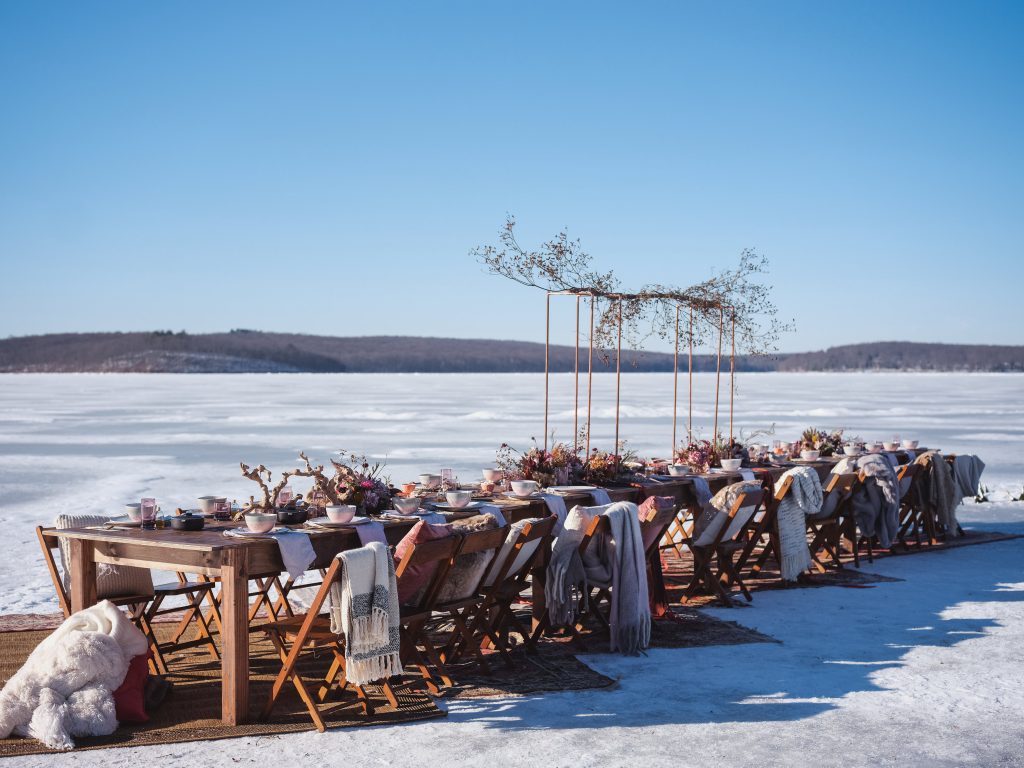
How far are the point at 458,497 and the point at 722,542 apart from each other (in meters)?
2.02

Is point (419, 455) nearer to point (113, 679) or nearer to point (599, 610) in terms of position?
point (599, 610)

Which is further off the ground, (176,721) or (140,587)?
(140,587)

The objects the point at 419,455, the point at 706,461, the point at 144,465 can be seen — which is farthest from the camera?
the point at 419,455

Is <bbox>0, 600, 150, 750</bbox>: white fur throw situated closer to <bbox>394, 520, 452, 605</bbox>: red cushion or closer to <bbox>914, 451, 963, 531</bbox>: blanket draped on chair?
<bbox>394, 520, 452, 605</bbox>: red cushion

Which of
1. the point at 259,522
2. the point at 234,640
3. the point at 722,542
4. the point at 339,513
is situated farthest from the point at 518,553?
the point at 722,542

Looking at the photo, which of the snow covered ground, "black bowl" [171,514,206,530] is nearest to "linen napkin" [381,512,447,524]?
"black bowl" [171,514,206,530]

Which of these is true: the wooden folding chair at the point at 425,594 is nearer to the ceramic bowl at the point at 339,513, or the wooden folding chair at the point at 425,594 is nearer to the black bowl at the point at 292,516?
the ceramic bowl at the point at 339,513

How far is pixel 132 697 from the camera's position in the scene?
4.54 meters

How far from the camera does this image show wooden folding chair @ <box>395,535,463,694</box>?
4727mm

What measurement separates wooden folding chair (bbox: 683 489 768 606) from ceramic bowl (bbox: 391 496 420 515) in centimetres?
200

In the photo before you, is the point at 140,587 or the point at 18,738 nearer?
the point at 18,738

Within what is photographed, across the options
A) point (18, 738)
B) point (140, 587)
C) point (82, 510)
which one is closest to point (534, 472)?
point (140, 587)

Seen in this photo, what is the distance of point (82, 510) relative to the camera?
1110 centimetres

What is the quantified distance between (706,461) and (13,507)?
24.7 ft
